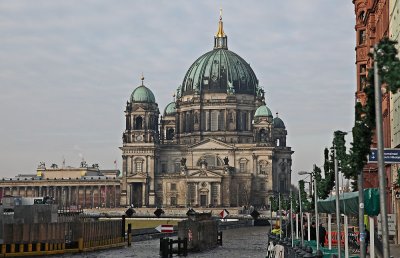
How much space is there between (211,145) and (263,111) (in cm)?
1357

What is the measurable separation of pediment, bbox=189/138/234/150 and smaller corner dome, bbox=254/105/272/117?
30.4ft

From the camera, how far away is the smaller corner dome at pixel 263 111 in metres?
198

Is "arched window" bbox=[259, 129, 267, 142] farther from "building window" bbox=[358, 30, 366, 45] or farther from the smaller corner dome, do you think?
"building window" bbox=[358, 30, 366, 45]

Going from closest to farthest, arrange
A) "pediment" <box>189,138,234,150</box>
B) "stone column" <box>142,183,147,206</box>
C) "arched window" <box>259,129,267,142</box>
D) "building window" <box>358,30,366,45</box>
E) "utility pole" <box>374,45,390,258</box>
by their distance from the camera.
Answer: "utility pole" <box>374,45,390,258</box> < "building window" <box>358,30,366,45</box> < "stone column" <box>142,183,147,206</box> < "pediment" <box>189,138,234,150</box> < "arched window" <box>259,129,267,142</box>

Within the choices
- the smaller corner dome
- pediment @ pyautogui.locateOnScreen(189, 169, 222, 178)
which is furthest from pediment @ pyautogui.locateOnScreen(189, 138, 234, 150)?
the smaller corner dome

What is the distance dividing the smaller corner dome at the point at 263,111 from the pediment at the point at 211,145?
30.4ft

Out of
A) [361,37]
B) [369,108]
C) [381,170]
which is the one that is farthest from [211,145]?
[381,170]

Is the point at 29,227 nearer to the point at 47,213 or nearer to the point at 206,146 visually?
the point at 47,213

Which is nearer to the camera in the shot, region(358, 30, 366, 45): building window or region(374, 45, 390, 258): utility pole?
region(374, 45, 390, 258): utility pole

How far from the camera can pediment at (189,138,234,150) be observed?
19862 cm

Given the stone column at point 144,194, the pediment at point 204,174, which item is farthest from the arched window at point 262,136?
the stone column at point 144,194

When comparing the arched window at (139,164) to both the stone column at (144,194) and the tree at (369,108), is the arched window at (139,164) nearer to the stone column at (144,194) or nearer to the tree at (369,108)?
the stone column at (144,194)

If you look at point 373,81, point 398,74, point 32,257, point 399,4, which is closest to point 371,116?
point 373,81

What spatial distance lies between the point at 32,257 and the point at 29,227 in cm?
220
